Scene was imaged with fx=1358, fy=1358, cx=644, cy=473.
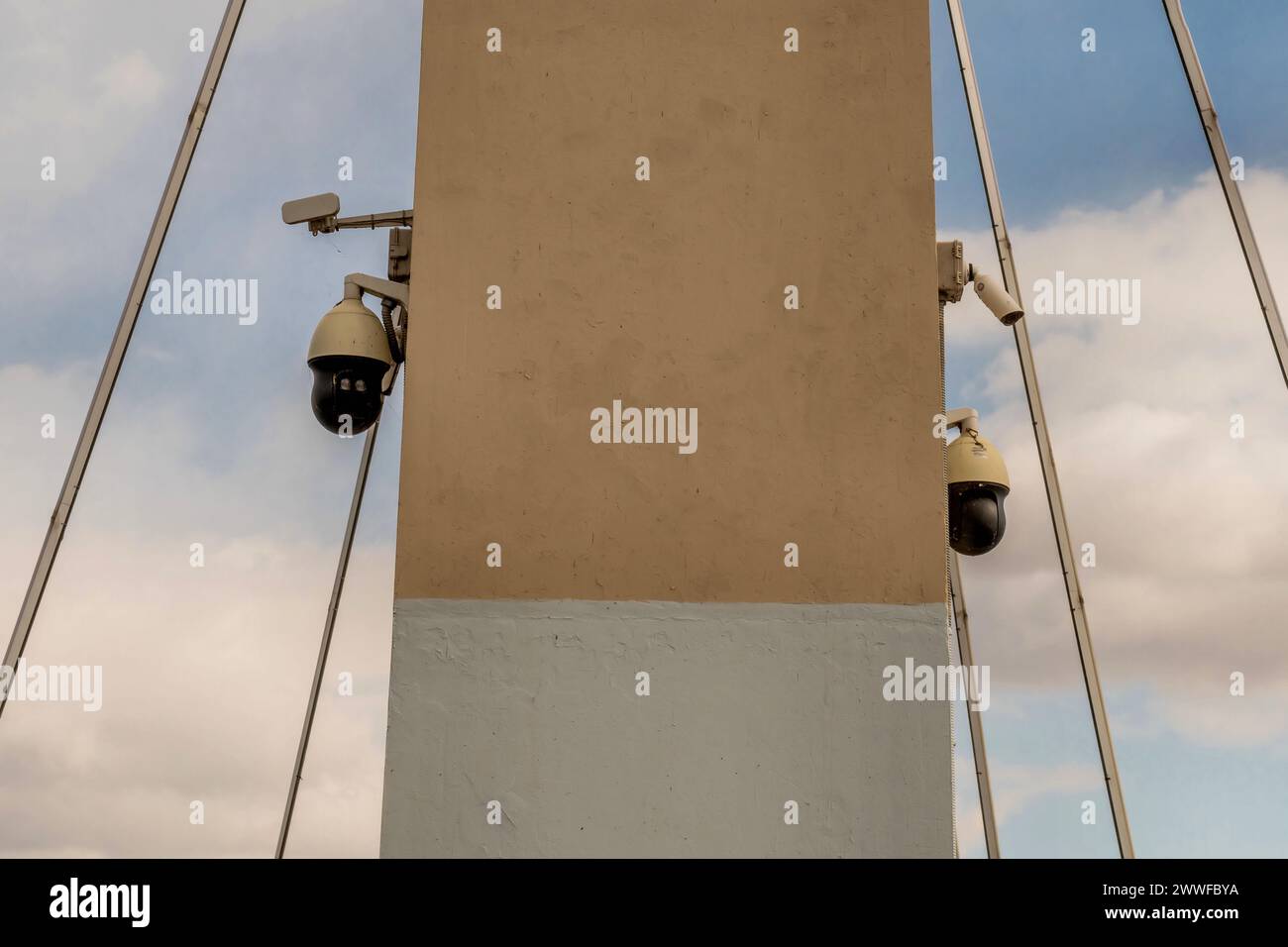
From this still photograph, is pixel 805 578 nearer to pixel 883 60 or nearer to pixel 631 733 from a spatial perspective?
pixel 631 733

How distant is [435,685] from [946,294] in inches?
102

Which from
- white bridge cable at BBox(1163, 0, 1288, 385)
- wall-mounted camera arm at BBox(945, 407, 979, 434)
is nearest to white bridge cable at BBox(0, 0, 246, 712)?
wall-mounted camera arm at BBox(945, 407, 979, 434)

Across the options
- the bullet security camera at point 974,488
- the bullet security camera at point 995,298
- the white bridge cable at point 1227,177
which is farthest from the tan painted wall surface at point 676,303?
the white bridge cable at point 1227,177

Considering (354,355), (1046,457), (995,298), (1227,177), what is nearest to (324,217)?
(354,355)

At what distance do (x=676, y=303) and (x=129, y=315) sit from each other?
14.9 feet

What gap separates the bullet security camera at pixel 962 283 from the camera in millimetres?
5566

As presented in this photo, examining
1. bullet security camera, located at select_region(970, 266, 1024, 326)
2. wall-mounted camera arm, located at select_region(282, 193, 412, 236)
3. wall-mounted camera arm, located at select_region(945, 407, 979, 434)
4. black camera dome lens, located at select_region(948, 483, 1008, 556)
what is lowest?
black camera dome lens, located at select_region(948, 483, 1008, 556)

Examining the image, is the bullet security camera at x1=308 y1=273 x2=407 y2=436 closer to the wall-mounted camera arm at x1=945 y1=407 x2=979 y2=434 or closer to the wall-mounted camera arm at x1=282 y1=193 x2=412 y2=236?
the wall-mounted camera arm at x1=282 y1=193 x2=412 y2=236

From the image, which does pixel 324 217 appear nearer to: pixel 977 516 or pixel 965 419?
pixel 965 419

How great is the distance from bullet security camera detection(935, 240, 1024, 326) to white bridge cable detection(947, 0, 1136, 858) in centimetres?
401

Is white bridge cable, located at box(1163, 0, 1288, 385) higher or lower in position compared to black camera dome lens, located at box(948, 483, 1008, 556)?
higher

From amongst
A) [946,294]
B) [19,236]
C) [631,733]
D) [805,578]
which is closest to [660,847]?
[631,733]

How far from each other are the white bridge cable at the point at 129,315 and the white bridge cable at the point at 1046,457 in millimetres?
4983

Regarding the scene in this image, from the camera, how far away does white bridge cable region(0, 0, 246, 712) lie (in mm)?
8156
